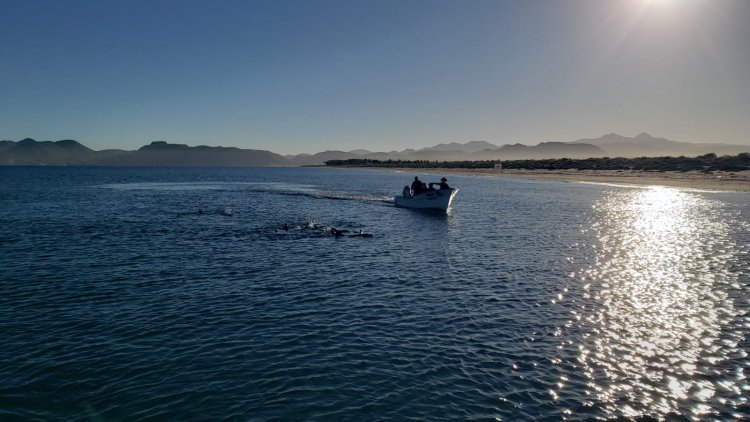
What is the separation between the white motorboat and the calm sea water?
18.0 m

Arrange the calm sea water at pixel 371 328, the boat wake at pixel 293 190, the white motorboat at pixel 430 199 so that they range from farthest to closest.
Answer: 1. the boat wake at pixel 293 190
2. the white motorboat at pixel 430 199
3. the calm sea water at pixel 371 328

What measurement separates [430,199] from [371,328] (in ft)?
122

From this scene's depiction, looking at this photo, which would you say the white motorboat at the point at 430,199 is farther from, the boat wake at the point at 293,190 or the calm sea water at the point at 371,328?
the calm sea water at the point at 371,328

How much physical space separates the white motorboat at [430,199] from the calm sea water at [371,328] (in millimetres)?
17966

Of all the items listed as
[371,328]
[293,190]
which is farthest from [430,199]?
[293,190]

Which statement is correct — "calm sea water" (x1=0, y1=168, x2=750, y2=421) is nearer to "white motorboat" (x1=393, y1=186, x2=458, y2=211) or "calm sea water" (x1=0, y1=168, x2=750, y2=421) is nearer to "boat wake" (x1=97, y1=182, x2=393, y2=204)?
"white motorboat" (x1=393, y1=186, x2=458, y2=211)

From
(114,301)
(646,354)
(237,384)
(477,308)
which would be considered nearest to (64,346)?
(114,301)

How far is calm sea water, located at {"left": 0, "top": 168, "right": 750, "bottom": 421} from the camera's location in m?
10.3

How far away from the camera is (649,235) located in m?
34.1

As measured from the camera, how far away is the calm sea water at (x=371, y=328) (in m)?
10.3

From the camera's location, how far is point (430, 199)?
50.9 metres

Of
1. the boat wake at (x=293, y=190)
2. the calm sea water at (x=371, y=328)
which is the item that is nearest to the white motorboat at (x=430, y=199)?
the boat wake at (x=293, y=190)

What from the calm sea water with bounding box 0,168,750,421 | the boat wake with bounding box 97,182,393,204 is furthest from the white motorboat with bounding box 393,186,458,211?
the calm sea water with bounding box 0,168,750,421

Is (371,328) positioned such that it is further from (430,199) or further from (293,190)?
(293,190)
